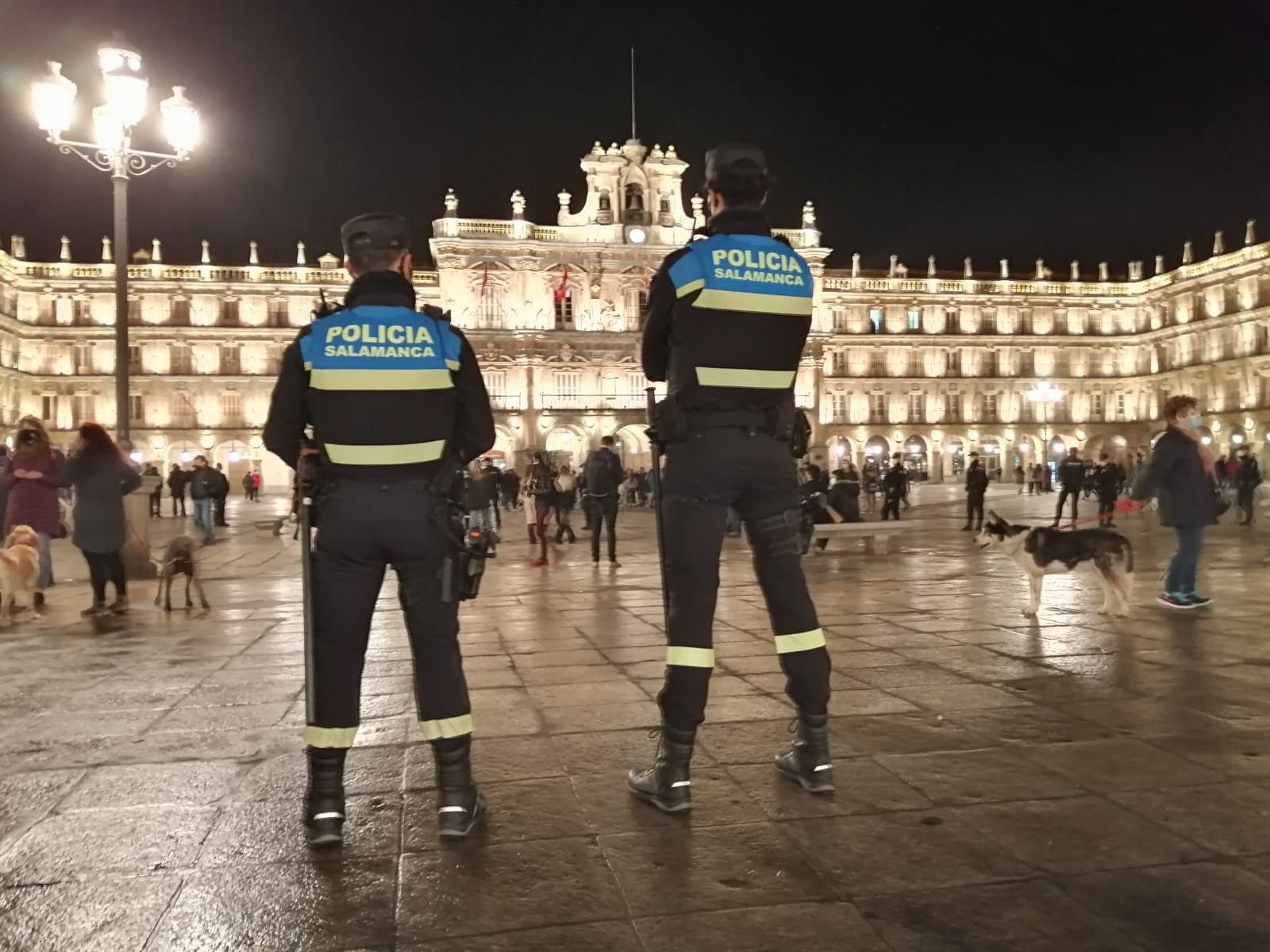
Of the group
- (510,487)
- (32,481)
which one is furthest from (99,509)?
(510,487)

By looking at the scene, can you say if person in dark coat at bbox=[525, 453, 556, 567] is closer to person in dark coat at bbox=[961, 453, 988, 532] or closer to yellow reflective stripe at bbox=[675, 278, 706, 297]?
person in dark coat at bbox=[961, 453, 988, 532]

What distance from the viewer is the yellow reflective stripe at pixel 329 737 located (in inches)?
120

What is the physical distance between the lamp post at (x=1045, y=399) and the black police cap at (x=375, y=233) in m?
45.1

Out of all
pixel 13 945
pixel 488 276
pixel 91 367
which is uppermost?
pixel 488 276

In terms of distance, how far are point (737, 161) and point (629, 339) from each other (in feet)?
170

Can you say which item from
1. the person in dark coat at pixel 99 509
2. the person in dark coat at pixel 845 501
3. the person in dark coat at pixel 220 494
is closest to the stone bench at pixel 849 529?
the person in dark coat at pixel 845 501

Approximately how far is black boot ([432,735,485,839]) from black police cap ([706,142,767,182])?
6.43 ft

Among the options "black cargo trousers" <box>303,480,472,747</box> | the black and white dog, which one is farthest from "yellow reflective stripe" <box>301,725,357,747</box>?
the black and white dog

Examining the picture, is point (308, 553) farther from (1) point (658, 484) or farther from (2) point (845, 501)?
(2) point (845, 501)

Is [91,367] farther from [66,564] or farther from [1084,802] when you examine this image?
[1084,802]

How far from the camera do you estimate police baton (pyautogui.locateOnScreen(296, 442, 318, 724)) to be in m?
3.09

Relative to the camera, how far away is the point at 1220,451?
59.3 meters

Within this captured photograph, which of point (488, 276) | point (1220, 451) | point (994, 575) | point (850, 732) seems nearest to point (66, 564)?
point (994, 575)

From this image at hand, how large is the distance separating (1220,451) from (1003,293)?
1628 centimetres
